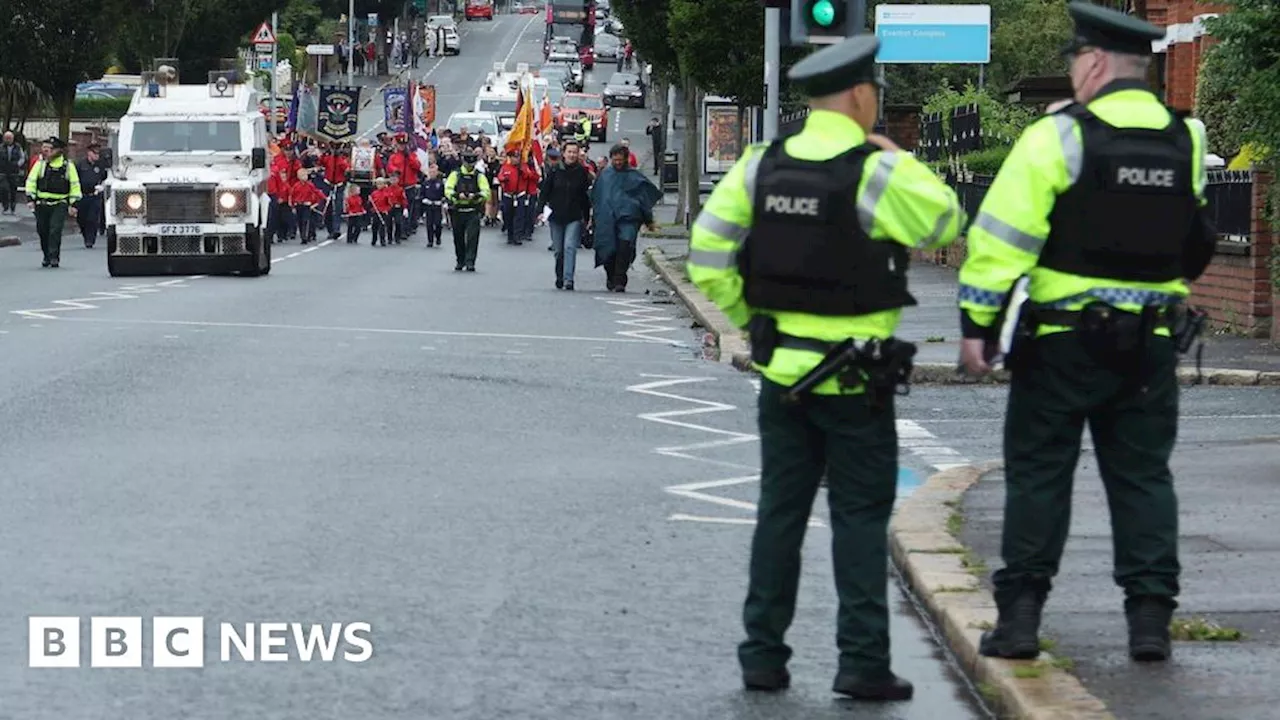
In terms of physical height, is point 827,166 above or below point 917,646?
above

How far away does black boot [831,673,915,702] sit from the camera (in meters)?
7.34

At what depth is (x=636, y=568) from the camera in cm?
987

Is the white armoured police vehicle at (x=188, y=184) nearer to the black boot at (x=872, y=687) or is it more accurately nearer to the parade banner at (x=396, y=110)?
the black boot at (x=872, y=687)

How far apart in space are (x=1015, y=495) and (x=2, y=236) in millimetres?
41375

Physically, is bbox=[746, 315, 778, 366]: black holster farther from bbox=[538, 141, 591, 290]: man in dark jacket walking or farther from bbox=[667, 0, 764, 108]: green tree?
bbox=[667, 0, 764, 108]: green tree

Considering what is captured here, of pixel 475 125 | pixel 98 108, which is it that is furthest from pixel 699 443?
pixel 98 108

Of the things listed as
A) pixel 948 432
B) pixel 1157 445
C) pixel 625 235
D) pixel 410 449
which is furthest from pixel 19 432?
pixel 625 235

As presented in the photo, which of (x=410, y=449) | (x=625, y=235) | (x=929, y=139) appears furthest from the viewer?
(x=929, y=139)

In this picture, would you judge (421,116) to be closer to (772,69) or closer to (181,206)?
(181,206)

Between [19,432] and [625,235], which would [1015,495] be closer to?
[19,432]

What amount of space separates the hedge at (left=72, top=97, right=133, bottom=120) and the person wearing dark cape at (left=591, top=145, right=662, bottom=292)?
195ft

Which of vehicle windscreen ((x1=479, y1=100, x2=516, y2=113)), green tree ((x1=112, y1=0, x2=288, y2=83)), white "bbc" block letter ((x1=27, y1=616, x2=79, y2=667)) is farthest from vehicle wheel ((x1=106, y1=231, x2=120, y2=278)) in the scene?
vehicle windscreen ((x1=479, y1=100, x2=516, y2=113))

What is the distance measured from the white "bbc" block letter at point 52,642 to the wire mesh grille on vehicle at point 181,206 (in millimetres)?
25137

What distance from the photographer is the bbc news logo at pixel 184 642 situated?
7.83 m
